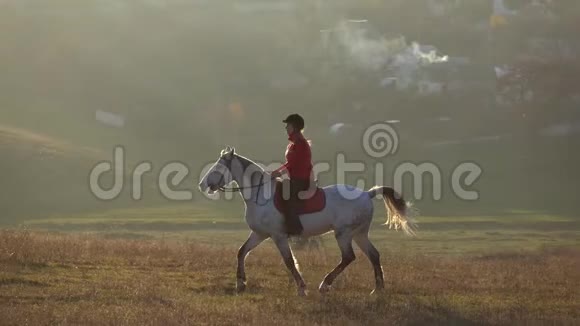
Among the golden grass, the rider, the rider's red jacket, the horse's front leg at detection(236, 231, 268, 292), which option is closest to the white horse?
the horse's front leg at detection(236, 231, 268, 292)

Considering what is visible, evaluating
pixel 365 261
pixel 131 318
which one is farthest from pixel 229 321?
pixel 365 261

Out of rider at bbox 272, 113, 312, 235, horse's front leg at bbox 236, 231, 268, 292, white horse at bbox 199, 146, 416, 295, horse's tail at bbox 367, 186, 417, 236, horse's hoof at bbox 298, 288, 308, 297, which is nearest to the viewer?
horse's hoof at bbox 298, 288, 308, 297

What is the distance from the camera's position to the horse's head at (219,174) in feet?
60.0

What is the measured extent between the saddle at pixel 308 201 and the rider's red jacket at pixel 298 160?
0.31 meters

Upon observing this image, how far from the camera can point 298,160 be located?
1816 centimetres

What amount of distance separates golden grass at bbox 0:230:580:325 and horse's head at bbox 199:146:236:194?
2.26 meters

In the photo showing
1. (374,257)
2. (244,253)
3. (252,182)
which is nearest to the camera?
(252,182)

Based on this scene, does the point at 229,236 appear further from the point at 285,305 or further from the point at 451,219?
the point at 285,305

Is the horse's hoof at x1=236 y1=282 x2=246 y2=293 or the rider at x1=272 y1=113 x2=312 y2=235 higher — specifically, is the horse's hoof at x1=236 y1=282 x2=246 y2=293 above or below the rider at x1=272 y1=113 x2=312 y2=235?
below

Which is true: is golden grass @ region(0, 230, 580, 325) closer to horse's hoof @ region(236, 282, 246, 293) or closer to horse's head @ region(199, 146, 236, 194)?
horse's hoof @ region(236, 282, 246, 293)

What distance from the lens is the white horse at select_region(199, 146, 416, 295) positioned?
18203 mm

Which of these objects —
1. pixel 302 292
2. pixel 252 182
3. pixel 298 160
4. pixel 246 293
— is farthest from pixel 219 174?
pixel 302 292

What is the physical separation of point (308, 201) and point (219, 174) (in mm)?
2050

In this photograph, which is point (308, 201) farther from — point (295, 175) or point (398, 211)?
point (398, 211)
